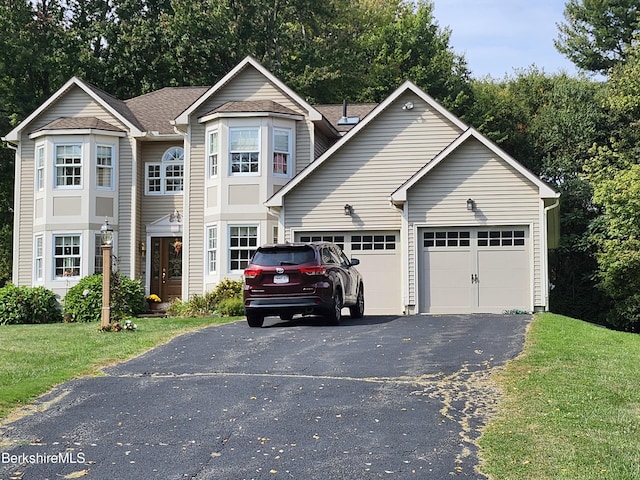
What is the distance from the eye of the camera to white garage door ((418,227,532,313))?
71.8 feet

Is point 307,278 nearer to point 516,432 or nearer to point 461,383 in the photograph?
point 461,383

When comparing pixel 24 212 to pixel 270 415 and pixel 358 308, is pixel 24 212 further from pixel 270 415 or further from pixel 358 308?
pixel 270 415

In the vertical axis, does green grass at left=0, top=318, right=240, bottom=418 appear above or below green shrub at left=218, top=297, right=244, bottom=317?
below

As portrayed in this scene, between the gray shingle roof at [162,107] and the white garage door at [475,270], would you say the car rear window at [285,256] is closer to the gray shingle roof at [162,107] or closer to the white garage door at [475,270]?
the white garage door at [475,270]

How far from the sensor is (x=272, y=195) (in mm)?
24031

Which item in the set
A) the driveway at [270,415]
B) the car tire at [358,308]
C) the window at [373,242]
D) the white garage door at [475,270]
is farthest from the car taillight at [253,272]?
the window at [373,242]

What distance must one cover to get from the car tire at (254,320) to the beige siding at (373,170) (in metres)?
5.99

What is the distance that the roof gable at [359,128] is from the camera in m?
23.0

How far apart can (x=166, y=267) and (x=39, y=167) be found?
4.98 meters

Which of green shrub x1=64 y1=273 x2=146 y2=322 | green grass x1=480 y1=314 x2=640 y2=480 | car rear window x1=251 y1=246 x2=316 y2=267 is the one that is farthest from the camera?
green shrub x1=64 y1=273 x2=146 y2=322

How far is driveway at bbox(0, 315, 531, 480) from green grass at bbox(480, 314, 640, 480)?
306 millimetres

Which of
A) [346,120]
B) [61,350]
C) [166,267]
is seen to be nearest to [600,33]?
[346,120]

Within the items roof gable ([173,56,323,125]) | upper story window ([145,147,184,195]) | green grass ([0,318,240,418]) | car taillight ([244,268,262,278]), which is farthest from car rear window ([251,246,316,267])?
upper story window ([145,147,184,195])

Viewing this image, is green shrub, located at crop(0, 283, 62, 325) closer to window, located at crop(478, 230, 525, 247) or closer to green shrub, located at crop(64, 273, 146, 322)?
green shrub, located at crop(64, 273, 146, 322)
